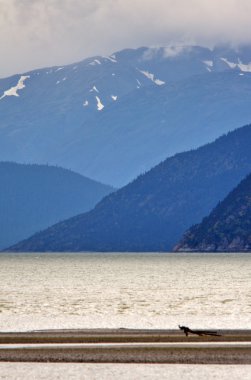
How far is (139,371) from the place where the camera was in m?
27.8

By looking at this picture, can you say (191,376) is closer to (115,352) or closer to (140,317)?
(115,352)

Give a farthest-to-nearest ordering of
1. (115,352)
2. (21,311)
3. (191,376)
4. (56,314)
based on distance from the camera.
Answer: (21,311) → (56,314) → (115,352) → (191,376)

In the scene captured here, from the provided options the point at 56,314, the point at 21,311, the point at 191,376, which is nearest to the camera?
the point at 191,376

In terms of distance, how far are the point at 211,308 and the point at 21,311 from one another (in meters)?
12.8

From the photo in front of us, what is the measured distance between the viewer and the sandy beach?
30.1 m

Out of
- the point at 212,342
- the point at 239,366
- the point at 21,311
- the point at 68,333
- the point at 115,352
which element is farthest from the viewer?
the point at 21,311

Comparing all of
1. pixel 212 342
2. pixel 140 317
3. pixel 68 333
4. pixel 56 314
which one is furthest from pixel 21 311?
pixel 212 342

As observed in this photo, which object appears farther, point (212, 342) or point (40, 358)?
point (212, 342)

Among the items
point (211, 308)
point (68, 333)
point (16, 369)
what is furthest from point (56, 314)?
point (16, 369)

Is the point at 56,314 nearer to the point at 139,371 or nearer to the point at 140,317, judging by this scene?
the point at 140,317

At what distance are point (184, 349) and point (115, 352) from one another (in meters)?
2.20

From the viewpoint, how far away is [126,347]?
1286 inches

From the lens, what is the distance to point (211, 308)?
68562mm

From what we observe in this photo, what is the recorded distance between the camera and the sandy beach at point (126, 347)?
30.1m
